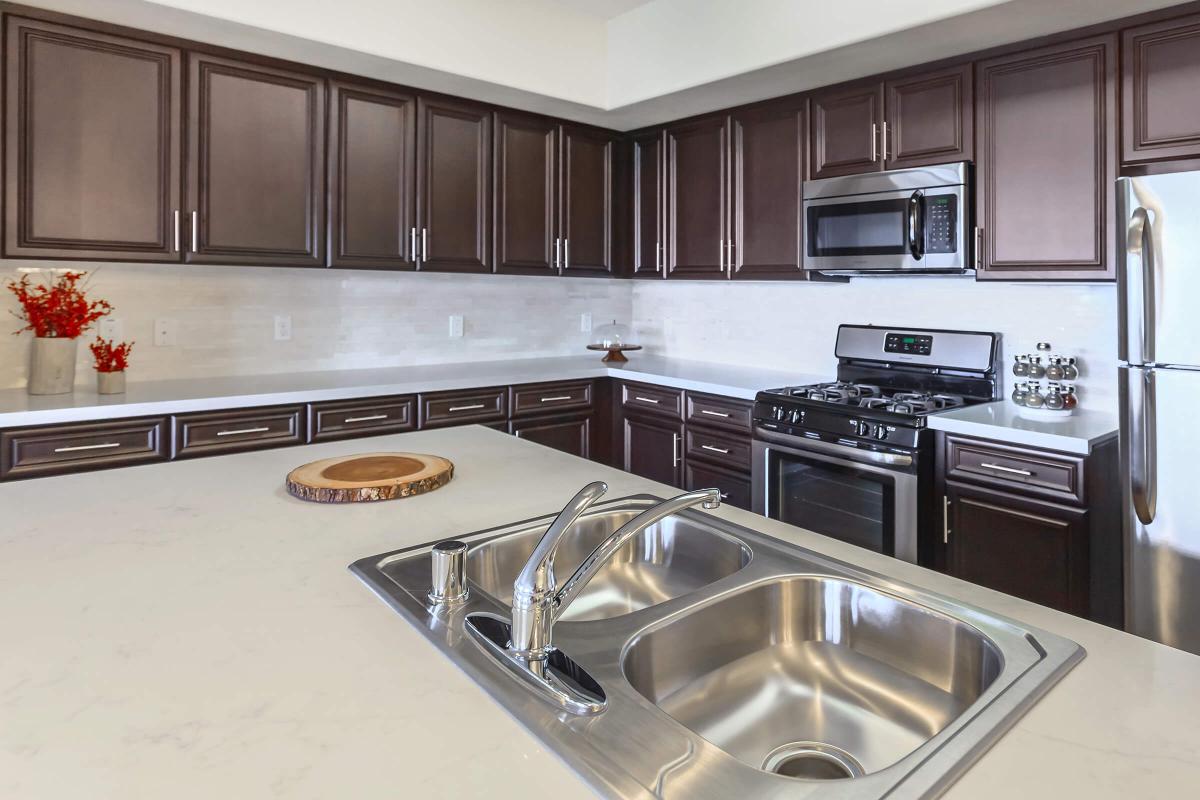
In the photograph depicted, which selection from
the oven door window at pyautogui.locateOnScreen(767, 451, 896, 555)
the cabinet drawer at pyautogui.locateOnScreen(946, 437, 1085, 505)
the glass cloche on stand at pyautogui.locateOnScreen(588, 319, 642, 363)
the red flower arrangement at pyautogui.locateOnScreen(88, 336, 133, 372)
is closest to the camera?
the cabinet drawer at pyautogui.locateOnScreen(946, 437, 1085, 505)

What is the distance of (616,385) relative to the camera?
13.0ft

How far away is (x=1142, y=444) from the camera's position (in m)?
2.12

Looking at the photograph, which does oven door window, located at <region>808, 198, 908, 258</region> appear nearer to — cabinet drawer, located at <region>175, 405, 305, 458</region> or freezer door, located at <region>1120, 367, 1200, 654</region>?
freezer door, located at <region>1120, 367, 1200, 654</region>

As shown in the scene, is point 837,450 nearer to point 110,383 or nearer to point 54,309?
point 110,383

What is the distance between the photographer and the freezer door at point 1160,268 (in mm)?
2010

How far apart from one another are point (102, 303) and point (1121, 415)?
3.54 metres

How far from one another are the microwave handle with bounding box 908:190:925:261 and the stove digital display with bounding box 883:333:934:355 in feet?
1.49

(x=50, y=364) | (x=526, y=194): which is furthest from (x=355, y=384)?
(x=526, y=194)

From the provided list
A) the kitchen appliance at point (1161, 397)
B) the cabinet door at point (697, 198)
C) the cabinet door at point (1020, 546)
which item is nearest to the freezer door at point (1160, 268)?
the kitchen appliance at point (1161, 397)

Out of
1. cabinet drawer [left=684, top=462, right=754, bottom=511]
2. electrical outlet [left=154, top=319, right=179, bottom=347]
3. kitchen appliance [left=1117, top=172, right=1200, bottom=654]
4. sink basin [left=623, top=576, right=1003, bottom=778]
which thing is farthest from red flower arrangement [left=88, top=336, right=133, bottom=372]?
kitchen appliance [left=1117, top=172, right=1200, bottom=654]

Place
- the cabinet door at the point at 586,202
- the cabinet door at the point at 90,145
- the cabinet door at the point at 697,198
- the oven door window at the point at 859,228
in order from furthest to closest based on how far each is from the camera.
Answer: the cabinet door at the point at 586,202
the cabinet door at the point at 697,198
the oven door window at the point at 859,228
the cabinet door at the point at 90,145

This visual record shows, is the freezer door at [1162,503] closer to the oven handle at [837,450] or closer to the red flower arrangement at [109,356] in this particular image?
the oven handle at [837,450]

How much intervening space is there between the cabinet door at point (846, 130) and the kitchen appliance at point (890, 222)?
0.06 m

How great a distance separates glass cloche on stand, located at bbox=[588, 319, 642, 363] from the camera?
4238mm
